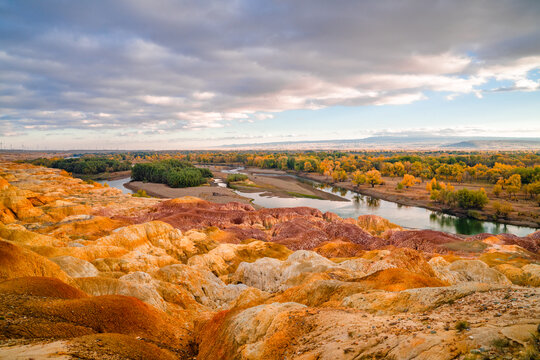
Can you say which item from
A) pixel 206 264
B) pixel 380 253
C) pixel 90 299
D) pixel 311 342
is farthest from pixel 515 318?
pixel 206 264

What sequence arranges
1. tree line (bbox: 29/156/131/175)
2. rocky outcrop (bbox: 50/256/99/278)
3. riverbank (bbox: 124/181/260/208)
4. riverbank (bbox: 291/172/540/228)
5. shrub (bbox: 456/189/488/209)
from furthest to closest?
tree line (bbox: 29/156/131/175)
riverbank (bbox: 124/181/260/208)
shrub (bbox: 456/189/488/209)
riverbank (bbox: 291/172/540/228)
rocky outcrop (bbox: 50/256/99/278)

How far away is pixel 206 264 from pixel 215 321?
15146 mm

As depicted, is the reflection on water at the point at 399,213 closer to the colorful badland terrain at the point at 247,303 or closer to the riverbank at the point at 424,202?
the riverbank at the point at 424,202

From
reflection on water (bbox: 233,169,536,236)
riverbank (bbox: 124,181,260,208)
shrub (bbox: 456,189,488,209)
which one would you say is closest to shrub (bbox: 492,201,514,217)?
reflection on water (bbox: 233,169,536,236)

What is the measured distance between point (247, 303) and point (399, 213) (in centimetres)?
7808

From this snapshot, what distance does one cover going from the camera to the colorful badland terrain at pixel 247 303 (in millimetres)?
8383

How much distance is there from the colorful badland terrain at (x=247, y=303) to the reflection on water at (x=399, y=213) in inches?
1327

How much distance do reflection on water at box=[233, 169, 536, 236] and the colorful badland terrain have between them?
111 feet

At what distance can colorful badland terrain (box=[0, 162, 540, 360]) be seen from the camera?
838 centimetres

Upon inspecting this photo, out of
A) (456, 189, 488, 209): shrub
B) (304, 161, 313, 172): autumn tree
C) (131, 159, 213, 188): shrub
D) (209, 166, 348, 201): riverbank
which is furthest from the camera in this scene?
(304, 161, 313, 172): autumn tree

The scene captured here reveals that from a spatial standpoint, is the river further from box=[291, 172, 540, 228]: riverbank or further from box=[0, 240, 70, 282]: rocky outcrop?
box=[0, 240, 70, 282]: rocky outcrop

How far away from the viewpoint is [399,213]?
8462 cm

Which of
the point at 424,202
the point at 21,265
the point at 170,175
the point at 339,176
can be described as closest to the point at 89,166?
the point at 170,175

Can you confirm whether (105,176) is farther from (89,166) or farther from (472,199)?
(472,199)
